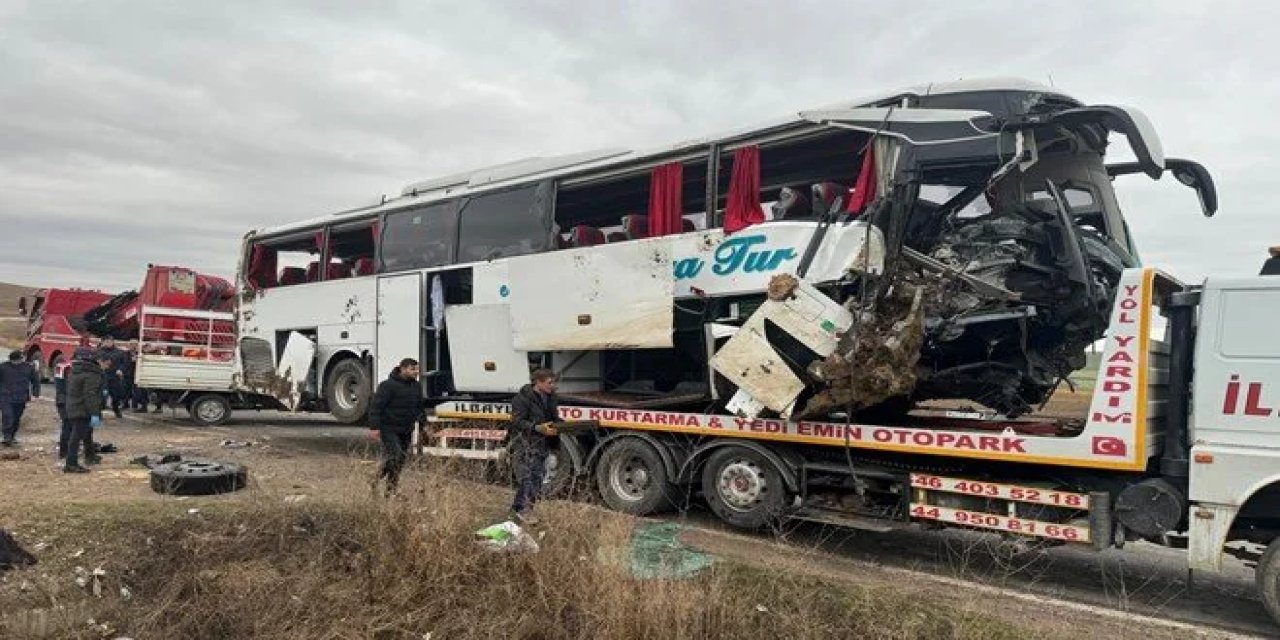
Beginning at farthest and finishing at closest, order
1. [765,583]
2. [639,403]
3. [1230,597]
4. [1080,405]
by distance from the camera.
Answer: [639,403], [1080,405], [1230,597], [765,583]

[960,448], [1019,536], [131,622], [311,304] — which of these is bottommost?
[131,622]

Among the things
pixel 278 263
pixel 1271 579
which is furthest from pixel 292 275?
pixel 1271 579

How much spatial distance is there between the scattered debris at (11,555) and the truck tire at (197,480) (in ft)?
6.57

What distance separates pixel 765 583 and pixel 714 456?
2.38 metres

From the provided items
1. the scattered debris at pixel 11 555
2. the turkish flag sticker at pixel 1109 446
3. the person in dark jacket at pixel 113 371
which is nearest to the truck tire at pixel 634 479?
the turkish flag sticker at pixel 1109 446

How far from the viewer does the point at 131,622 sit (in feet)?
14.7

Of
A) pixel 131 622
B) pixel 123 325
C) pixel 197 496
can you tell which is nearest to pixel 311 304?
pixel 197 496

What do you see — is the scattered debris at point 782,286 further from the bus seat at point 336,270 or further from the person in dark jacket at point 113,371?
the person in dark jacket at point 113,371

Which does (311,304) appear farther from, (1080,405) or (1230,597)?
(1230,597)

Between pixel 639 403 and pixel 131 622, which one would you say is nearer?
pixel 131 622

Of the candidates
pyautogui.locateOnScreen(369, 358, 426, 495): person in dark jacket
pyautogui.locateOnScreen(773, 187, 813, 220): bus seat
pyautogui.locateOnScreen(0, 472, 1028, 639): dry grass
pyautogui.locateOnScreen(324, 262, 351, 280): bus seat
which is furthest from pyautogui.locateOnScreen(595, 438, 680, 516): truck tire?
pyautogui.locateOnScreen(324, 262, 351, 280): bus seat

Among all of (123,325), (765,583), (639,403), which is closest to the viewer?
(765,583)

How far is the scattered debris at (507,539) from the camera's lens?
4.95m

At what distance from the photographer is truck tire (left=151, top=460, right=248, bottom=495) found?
7277 mm
